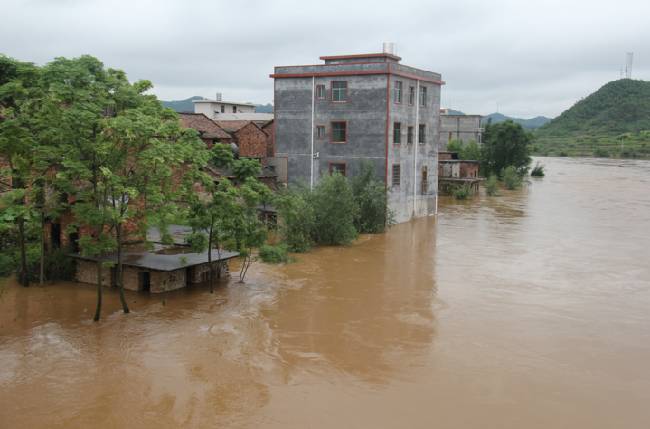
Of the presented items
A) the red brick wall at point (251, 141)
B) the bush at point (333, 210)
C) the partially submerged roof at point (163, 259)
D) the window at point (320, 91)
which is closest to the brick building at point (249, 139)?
the red brick wall at point (251, 141)

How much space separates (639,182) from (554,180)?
8.80 meters

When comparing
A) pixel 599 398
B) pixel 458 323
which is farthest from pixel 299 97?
pixel 599 398

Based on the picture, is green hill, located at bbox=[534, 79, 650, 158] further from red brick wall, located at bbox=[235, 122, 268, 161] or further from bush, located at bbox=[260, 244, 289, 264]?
bush, located at bbox=[260, 244, 289, 264]

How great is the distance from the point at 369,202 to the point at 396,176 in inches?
135

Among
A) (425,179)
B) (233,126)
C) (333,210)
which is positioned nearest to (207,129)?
(233,126)

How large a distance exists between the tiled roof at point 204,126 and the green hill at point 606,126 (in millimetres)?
95167

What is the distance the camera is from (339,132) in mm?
33906

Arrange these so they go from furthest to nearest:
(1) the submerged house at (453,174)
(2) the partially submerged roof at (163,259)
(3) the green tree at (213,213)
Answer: (1) the submerged house at (453,174)
(2) the partially submerged roof at (163,259)
(3) the green tree at (213,213)

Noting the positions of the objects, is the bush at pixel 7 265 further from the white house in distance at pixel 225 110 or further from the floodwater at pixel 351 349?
the white house in distance at pixel 225 110

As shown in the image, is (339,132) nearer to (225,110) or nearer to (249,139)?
(249,139)

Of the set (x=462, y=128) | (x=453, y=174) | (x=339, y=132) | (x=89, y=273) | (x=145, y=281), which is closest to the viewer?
(x=145, y=281)

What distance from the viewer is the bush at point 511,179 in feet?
199

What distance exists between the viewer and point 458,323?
17.3 meters

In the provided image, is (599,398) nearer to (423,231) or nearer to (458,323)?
(458,323)
